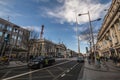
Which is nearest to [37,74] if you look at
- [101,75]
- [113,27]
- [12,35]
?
[101,75]

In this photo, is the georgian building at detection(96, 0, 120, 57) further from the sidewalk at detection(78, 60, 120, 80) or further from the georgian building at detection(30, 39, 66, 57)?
the georgian building at detection(30, 39, 66, 57)

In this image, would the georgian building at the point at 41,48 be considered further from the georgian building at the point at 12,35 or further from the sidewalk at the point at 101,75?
the sidewalk at the point at 101,75

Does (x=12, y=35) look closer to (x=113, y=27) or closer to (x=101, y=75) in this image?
(x=113, y=27)

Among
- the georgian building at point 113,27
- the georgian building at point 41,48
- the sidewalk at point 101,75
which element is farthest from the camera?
the georgian building at point 41,48

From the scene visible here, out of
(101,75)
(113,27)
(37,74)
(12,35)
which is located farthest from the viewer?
(12,35)

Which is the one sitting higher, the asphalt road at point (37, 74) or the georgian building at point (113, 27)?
the georgian building at point (113, 27)

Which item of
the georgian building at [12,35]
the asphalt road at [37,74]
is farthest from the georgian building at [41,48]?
the asphalt road at [37,74]

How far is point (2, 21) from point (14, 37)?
27.8 feet

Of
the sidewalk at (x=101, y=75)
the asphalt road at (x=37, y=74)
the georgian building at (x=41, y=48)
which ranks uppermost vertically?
the georgian building at (x=41, y=48)

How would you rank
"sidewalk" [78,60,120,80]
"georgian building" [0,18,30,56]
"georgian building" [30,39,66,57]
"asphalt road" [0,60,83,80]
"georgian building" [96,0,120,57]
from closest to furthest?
"sidewalk" [78,60,120,80] → "asphalt road" [0,60,83,80] → "georgian building" [96,0,120,57] → "georgian building" [0,18,30,56] → "georgian building" [30,39,66,57]

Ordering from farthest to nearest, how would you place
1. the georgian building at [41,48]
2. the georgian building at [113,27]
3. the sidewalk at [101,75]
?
the georgian building at [41,48]
the georgian building at [113,27]
the sidewalk at [101,75]

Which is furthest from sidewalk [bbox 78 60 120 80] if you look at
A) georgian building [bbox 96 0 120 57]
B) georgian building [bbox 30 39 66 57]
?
georgian building [bbox 30 39 66 57]

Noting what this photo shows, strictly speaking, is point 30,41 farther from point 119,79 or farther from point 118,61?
point 119,79

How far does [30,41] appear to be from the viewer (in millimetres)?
32000
